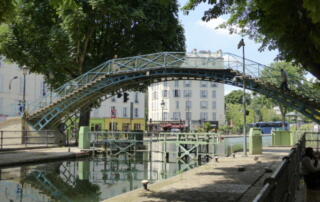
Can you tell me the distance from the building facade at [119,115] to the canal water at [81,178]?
119 feet

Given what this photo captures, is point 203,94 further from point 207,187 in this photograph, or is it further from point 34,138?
point 207,187

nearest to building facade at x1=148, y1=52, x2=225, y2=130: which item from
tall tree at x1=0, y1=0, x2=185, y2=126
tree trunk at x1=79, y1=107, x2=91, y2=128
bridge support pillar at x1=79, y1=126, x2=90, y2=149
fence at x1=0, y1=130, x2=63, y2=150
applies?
tree trunk at x1=79, y1=107, x2=91, y2=128

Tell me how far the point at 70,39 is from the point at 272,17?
22.5 meters

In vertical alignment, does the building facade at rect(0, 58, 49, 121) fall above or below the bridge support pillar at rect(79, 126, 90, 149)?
above

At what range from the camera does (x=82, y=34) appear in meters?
27.9

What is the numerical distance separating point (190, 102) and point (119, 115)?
24.1 metres

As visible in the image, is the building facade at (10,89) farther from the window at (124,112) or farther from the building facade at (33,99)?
the window at (124,112)

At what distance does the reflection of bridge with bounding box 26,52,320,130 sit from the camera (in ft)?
83.1

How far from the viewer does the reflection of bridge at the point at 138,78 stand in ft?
83.1

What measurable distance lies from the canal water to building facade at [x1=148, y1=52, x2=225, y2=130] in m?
57.1

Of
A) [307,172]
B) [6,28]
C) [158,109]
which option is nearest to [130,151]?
[6,28]

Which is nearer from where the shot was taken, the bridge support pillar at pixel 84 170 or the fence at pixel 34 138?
the bridge support pillar at pixel 84 170

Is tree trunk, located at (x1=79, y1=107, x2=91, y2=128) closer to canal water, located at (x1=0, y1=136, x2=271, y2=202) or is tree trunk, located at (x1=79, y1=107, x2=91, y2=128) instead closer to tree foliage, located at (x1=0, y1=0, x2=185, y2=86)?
tree foliage, located at (x1=0, y1=0, x2=185, y2=86)

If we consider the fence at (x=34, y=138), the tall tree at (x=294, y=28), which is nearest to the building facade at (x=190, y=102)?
the fence at (x=34, y=138)
